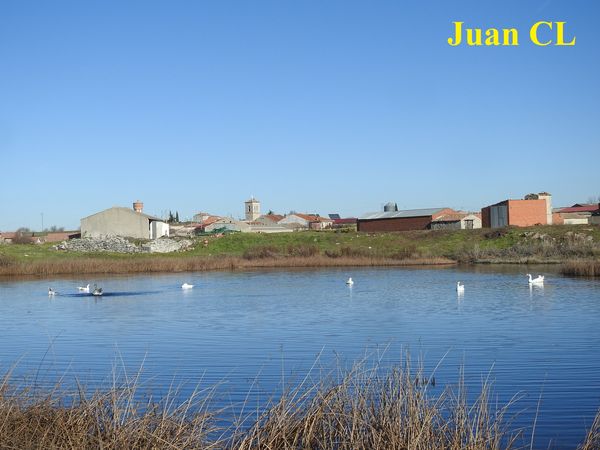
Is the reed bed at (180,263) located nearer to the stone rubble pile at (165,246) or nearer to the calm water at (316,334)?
the calm water at (316,334)

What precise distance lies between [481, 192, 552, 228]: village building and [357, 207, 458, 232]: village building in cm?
751

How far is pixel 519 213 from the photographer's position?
82.6 metres

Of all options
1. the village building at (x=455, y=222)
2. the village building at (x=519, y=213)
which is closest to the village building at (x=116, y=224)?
the village building at (x=455, y=222)

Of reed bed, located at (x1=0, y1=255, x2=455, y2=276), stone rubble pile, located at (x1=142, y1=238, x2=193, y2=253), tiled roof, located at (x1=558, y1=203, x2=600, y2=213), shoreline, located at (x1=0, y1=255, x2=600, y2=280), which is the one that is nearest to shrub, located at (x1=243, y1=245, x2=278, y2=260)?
reed bed, located at (x1=0, y1=255, x2=455, y2=276)

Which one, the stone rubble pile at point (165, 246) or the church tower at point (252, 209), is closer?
the stone rubble pile at point (165, 246)

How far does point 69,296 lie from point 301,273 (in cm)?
1863

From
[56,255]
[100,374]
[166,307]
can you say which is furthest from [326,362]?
[56,255]

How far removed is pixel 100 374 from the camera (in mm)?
17062

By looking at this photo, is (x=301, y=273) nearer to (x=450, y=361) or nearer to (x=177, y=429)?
(x=450, y=361)

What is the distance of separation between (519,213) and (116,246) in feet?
135

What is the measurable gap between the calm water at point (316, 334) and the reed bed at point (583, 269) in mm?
1110

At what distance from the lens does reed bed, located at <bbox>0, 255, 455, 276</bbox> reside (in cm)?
5512

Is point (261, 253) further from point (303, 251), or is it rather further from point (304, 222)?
point (304, 222)

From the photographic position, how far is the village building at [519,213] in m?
82.2
